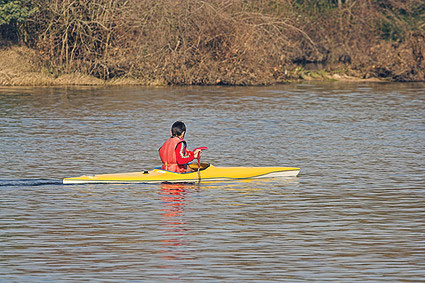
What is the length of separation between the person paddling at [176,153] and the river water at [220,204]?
50 centimetres

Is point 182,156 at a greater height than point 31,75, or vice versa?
point 182,156

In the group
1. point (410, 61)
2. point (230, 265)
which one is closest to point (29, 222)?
point (230, 265)

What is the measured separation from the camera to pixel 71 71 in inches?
1727

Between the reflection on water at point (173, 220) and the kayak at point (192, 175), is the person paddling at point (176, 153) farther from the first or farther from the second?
the reflection on water at point (173, 220)

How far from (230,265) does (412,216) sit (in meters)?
3.82

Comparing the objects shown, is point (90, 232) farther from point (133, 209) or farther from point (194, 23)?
point (194, 23)

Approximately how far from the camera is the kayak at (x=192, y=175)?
1494cm

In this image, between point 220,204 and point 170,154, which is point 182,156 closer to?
point 170,154

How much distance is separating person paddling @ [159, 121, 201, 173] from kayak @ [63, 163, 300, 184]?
0.60 feet

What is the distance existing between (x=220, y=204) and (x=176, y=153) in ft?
7.50

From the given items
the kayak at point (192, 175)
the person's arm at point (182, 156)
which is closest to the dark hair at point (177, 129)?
the person's arm at point (182, 156)

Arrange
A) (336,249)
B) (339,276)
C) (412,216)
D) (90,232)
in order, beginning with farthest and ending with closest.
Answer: (412,216) < (90,232) < (336,249) < (339,276)

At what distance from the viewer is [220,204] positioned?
13.3 meters

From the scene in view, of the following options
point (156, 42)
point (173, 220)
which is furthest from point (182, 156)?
point (156, 42)
